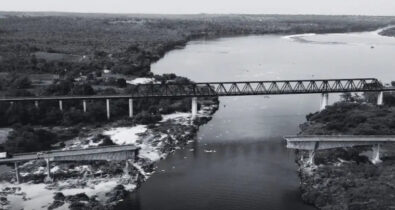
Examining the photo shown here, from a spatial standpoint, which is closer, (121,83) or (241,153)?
(241,153)

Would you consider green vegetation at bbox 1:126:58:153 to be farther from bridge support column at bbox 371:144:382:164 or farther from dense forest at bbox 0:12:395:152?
bridge support column at bbox 371:144:382:164

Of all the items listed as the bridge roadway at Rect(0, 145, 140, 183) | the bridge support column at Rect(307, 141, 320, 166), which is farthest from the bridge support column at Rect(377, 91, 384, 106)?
the bridge roadway at Rect(0, 145, 140, 183)

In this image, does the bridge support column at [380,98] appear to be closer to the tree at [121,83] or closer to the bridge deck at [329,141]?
the bridge deck at [329,141]

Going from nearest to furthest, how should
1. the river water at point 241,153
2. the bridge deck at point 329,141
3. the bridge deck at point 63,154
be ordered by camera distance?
the river water at point 241,153 → the bridge deck at point 63,154 → the bridge deck at point 329,141

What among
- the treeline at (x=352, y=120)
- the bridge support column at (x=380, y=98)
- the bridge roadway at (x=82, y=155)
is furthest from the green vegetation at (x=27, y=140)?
the bridge support column at (x=380, y=98)

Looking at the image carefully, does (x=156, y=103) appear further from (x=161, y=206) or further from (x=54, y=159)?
(x=161, y=206)

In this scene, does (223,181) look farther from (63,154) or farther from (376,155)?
(376,155)

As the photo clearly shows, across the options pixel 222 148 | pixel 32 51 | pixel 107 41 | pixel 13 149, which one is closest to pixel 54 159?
pixel 13 149

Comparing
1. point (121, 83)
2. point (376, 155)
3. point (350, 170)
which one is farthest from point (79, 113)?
point (376, 155)
